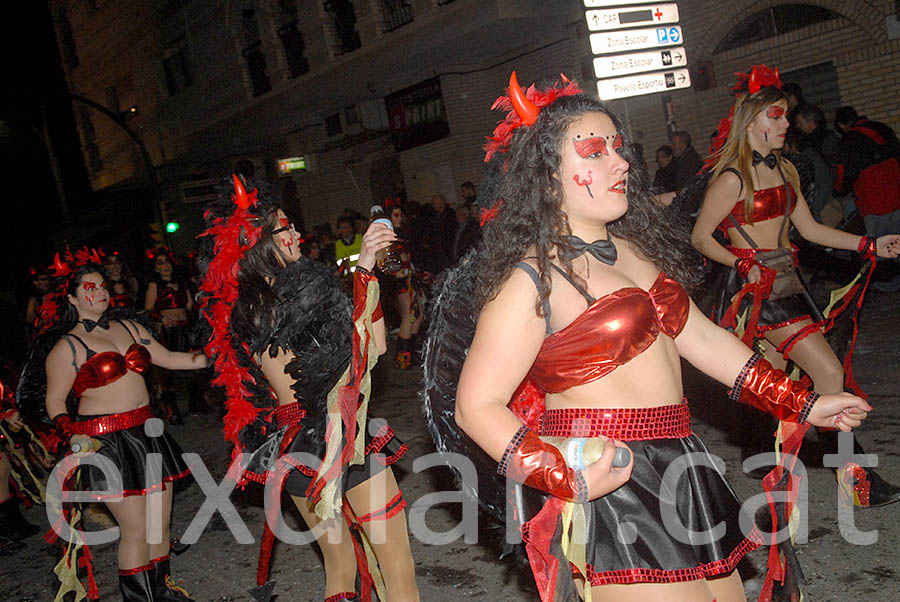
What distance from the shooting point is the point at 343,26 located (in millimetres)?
18328

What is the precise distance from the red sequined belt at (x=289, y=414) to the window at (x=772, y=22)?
11.1m

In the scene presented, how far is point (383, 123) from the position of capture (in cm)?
1933

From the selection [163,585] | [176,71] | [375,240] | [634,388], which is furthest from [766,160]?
[176,71]

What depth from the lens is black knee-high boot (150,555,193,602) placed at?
420 centimetres

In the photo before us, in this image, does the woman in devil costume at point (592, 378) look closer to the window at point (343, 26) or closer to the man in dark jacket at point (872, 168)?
the man in dark jacket at point (872, 168)

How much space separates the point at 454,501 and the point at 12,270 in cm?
2734

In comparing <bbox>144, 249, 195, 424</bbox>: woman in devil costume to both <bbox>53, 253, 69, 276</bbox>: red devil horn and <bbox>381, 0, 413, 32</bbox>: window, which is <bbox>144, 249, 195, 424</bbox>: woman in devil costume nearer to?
<bbox>53, 253, 69, 276</bbox>: red devil horn

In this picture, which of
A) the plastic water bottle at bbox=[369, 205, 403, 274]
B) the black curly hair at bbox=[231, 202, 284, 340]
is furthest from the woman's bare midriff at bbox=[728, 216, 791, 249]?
the black curly hair at bbox=[231, 202, 284, 340]

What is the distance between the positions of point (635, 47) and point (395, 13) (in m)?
7.76

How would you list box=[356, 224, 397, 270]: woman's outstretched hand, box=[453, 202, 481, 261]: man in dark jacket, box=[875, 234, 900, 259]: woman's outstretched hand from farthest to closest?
box=[453, 202, 481, 261]: man in dark jacket < box=[875, 234, 900, 259]: woman's outstretched hand < box=[356, 224, 397, 270]: woman's outstretched hand

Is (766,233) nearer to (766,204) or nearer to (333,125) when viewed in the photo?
(766,204)

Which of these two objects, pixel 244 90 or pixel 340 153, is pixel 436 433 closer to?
pixel 340 153

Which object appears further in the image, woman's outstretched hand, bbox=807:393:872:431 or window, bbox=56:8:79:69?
window, bbox=56:8:79:69

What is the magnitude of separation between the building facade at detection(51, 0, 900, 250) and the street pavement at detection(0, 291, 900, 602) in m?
2.99
